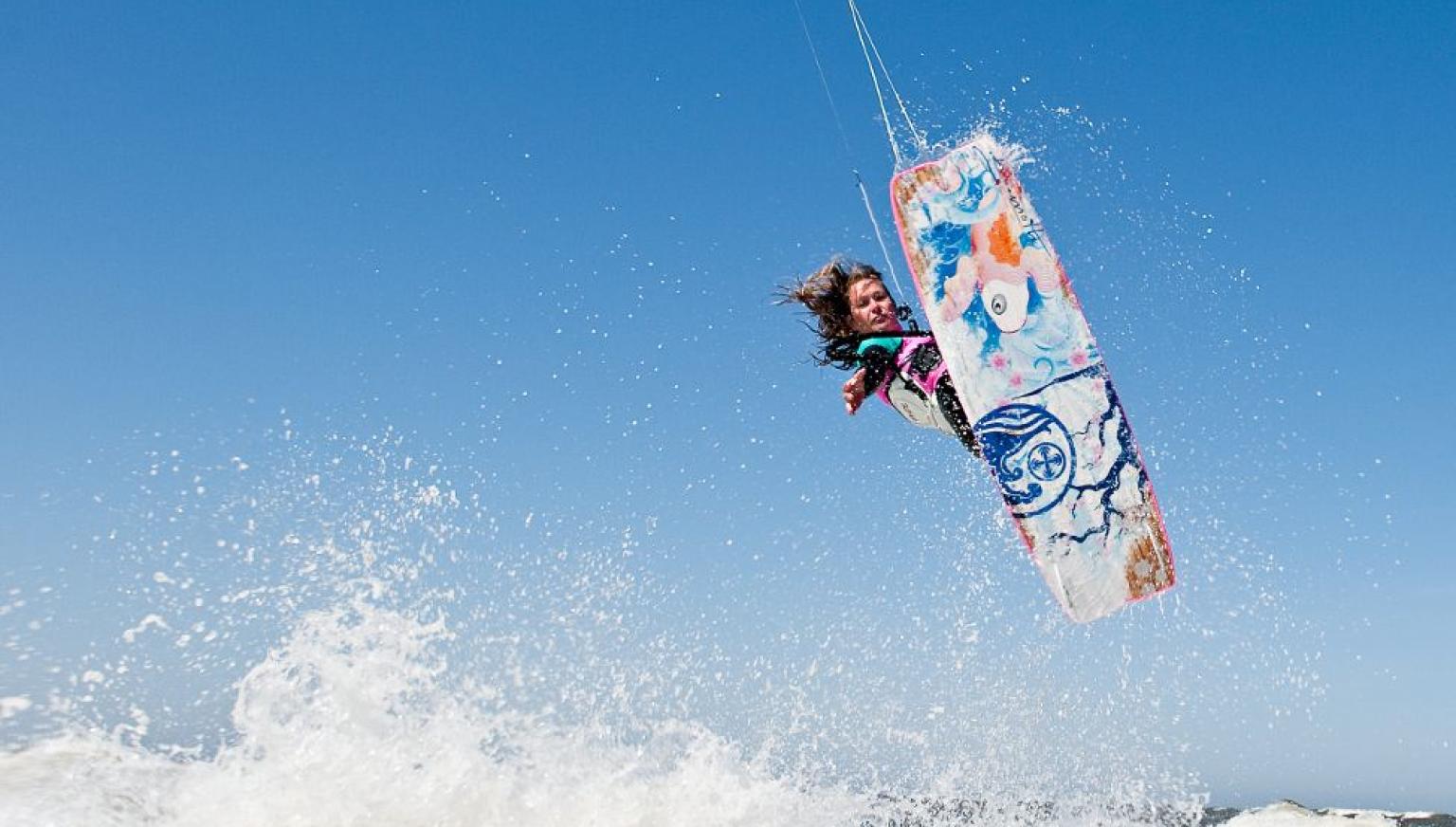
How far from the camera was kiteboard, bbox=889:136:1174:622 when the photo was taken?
30.5 ft

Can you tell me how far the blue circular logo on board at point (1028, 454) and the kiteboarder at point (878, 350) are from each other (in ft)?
0.84

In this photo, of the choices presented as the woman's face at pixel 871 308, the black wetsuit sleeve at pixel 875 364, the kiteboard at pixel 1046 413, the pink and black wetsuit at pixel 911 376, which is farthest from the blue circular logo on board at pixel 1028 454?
the woman's face at pixel 871 308

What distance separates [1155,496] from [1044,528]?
3.01 ft

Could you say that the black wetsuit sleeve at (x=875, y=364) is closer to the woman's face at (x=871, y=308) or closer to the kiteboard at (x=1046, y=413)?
the woman's face at (x=871, y=308)

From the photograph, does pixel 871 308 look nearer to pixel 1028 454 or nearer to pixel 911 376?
pixel 911 376

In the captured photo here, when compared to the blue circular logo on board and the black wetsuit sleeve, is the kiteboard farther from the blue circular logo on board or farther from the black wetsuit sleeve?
the black wetsuit sleeve

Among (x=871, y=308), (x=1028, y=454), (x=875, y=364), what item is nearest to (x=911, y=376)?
(x=875, y=364)

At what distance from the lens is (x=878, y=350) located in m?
9.42

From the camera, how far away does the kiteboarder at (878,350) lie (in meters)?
9.41

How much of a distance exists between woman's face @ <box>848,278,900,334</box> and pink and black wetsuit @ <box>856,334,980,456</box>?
0.16 meters

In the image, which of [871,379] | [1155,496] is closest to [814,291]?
[871,379]

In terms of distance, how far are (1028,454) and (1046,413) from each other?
358mm

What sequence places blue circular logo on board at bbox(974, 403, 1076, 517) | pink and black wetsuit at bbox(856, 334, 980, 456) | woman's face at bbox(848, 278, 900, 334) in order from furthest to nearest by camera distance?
woman's face at bbox(848, 278, 900, 334) → pink and black wetsuit at bbox(856, 334, 980, 456) → blue circular logo on board at bbox(974, 403, 1076, 517)

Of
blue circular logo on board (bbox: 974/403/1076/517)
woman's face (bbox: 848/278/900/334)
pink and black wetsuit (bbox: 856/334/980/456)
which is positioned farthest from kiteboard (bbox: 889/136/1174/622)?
woman's face (bbox: 848/278/900/334)
